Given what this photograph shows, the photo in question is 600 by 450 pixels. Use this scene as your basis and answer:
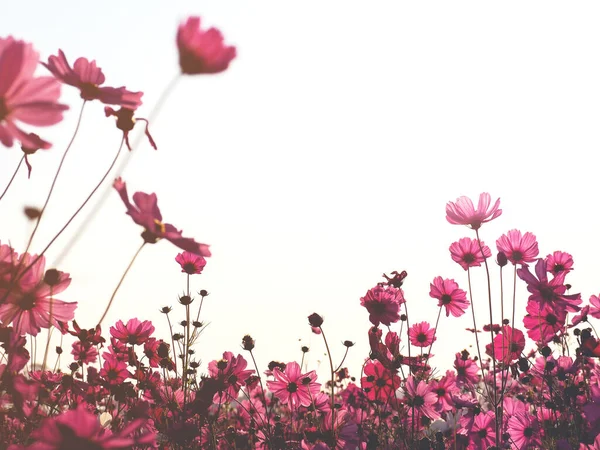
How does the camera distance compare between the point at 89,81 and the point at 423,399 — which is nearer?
the point at 89,81

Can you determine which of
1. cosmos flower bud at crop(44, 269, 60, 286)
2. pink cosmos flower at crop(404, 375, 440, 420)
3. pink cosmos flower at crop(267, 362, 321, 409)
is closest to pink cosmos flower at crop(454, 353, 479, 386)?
pink cosmos flower at crop(404, 375, 440, 420)

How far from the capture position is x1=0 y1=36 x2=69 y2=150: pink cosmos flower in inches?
23.5

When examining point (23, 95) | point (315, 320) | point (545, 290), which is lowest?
point (23, 95)

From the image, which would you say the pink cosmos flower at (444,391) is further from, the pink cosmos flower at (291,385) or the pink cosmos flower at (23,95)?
the pink cosmos flower at (23,95)

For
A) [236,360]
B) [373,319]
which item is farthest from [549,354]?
[236,360]

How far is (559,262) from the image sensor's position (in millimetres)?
2855

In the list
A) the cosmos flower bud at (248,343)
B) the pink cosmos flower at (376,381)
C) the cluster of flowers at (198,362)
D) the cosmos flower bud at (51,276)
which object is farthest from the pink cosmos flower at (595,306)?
the cosmos flower bud at (51,276)

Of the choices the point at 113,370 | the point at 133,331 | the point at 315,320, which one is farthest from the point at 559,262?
the point at 113,370

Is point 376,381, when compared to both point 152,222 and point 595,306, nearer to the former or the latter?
point 595,306

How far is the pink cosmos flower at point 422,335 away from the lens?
3086 mm

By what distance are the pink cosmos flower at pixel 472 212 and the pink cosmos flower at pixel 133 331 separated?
1.31m

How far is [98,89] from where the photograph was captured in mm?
841

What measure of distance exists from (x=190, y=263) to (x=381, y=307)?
0.95 metres

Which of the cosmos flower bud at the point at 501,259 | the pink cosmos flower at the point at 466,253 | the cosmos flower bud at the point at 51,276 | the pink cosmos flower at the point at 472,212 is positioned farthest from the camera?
the pink cosmos flower at the point at 466,253
